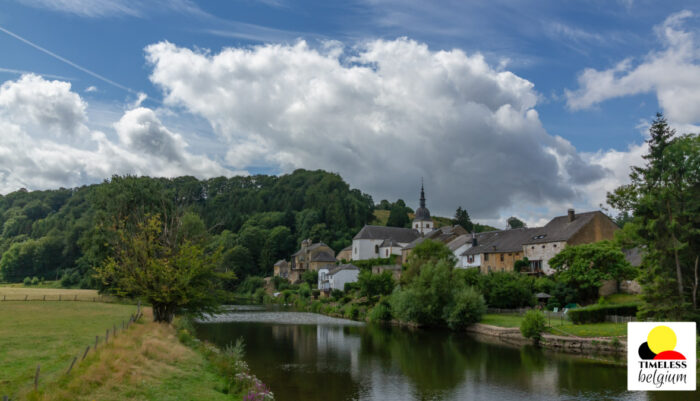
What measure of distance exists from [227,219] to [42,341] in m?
116

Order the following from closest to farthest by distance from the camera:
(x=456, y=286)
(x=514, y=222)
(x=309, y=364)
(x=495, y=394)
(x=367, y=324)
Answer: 1. (x=495, y=394)
2. (x=309, y=364)
3. (x=456, y=286)
4. (x=367, y=324)
5. (x=514, y=222)

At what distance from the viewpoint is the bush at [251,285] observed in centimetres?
10534

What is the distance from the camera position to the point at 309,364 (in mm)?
27828

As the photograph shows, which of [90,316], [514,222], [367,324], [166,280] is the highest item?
[514,222]

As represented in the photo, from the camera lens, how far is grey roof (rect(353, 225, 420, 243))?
321ft

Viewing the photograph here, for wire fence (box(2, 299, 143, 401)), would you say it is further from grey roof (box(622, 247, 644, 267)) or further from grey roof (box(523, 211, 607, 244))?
grey roof (box(523, 211, 607, 244))

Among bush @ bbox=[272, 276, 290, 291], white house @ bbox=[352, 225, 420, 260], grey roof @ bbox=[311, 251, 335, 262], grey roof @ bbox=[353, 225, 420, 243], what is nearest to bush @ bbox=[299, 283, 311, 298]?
bush @ bbox=[272, 276, 290, 291]

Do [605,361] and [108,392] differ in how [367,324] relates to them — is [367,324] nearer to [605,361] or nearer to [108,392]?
[605,361]

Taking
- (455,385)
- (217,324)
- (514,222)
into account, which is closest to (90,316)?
(217,324)

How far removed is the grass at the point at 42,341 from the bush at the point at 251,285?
70.1 metres

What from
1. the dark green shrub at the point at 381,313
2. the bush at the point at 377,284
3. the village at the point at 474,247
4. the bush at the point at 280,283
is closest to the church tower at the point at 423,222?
the village at the point at 474,247

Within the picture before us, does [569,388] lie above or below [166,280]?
below

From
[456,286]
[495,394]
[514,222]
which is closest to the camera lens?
[495,394]

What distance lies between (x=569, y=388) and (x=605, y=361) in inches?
303
